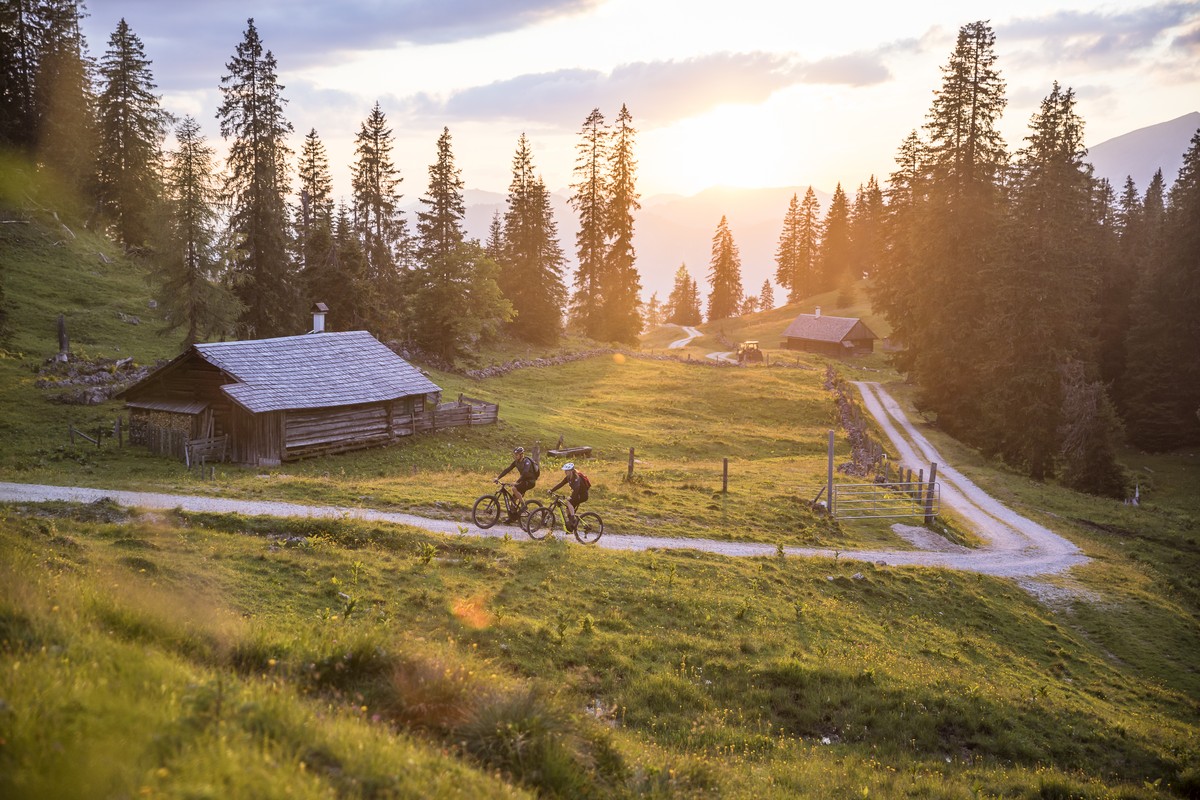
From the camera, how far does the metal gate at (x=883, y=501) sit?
2659 centimetres

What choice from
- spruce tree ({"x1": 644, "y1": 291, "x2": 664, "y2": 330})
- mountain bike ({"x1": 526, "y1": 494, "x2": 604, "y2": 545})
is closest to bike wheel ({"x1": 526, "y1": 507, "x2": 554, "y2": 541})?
mountain bike ({"x1": 526, "y1": 494, "x2": 604, "y2": 545})

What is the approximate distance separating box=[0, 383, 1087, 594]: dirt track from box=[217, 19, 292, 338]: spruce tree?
26.9m

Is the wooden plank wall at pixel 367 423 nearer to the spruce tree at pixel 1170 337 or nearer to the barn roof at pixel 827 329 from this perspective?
the spruce tree at pixel 1170 337

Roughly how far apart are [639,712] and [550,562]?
618 cm

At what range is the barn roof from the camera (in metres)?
84.8

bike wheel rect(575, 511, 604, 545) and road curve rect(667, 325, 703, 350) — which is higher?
road curve rect(667, 325, 703, 350)

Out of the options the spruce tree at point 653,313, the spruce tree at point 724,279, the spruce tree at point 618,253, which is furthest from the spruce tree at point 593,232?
the spruce tree at point 653,313

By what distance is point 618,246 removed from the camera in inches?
3189

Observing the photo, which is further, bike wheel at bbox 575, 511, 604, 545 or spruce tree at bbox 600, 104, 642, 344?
spruce tree at bbox 600, 104, 642, 344

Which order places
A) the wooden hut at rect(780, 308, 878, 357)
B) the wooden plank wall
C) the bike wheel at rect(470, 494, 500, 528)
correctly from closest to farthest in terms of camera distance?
the bike wheel at rect(470, 494, 500, 528)
the wooden plank wall
the wooden hut at rect(780, 308, 878, 357)

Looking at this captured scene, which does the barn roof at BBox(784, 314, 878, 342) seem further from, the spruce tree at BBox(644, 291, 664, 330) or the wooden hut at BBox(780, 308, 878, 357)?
the spruce tree at BBox(644, 291, 664, 330)

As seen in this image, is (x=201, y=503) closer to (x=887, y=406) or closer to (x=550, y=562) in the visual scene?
(x=550, y=562)

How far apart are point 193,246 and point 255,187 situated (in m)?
8.17

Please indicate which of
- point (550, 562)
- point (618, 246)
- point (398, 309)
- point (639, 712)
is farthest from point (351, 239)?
point (639, 712)
